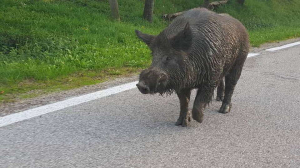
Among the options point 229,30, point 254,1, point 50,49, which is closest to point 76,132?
point 229,30

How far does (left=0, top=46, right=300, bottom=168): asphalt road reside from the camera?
351 cm

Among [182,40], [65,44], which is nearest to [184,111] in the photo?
[182,40]

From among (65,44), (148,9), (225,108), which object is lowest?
(148,9)

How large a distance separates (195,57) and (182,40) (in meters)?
0.27

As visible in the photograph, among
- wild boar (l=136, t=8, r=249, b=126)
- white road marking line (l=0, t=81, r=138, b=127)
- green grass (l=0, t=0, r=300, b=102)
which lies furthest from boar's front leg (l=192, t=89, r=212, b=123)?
green grass (l=0, t=0, r=300, b=102)

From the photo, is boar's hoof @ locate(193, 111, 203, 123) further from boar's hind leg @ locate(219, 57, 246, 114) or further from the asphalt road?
boar's hind leg @ locate(219, 57, 246, 114)

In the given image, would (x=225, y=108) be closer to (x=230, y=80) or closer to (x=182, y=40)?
(x=230, y=80)

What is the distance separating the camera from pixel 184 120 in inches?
175

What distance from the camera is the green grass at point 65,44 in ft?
19.7

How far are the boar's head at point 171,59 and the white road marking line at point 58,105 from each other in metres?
1.56

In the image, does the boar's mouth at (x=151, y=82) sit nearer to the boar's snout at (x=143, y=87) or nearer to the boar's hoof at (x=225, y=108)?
the boar's snout at (x=143, y=87)

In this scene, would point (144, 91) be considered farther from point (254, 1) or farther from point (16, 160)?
point (254, 1)

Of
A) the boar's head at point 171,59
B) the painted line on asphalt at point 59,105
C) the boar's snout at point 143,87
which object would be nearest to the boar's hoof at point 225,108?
the boar's head at point 171,59

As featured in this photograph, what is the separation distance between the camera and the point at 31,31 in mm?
8758
